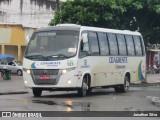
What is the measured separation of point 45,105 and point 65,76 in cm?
405

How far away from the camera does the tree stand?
32.6 m

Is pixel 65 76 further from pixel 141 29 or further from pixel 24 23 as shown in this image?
pixel 24 23

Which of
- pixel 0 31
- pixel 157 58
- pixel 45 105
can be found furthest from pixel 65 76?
pixel 157 58

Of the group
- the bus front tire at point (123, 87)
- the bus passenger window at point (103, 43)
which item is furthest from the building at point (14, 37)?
the bus passenger window at point (103, 43)

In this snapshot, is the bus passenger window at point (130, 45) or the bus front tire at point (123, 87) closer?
the bus front tire at point (123, 87)

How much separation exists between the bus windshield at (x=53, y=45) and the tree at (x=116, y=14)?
38.1 ft

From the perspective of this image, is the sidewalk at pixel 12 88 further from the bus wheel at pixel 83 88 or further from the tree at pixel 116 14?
the tree at pixel 116 14

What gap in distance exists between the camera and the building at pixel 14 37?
49.2 metres

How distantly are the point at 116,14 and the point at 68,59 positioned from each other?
14131mm

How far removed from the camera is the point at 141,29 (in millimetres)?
35344

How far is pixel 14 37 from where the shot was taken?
4991 cm

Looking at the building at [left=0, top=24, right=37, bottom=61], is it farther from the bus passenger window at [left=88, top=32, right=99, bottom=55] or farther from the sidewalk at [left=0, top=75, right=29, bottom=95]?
the bus passenger window at [left=88, top=32, right=99, bottom=55]

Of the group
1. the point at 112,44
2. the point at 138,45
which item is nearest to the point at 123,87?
the point at 112,44

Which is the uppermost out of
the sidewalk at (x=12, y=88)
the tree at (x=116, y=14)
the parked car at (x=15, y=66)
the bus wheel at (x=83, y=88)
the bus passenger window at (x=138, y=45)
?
the tree at (x=116, y=14)
